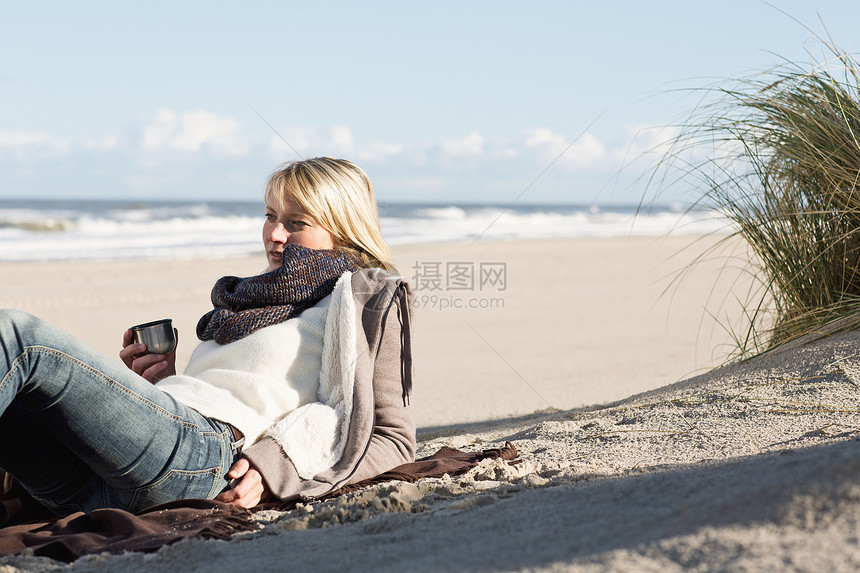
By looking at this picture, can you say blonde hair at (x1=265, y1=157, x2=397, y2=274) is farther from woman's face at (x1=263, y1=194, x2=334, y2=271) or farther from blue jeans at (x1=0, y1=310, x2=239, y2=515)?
blue jeans at (x1=0, y1=310, x2=239, y2=515)

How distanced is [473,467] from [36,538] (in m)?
1.38

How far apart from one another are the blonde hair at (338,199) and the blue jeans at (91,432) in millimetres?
904

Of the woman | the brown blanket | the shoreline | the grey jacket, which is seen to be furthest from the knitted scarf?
the shoreline

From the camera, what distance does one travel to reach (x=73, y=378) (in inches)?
77.7

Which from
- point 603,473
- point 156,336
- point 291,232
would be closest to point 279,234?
point 291,232

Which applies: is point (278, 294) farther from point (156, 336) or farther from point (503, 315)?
point (503, 315)

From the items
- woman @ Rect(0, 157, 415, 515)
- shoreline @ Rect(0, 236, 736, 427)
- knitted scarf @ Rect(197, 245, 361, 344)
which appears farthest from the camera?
shoreline @ Rect(0, 236, 736, 427)

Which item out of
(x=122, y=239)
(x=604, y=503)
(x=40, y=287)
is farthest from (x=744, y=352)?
(x=122, y=239)

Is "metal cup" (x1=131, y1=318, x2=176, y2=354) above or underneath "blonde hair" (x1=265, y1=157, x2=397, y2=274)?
underneath

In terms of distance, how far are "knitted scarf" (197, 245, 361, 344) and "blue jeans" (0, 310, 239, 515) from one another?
0.38 m

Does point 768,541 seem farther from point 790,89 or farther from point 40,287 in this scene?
point 40,287

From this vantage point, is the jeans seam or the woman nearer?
→ the jeans seam

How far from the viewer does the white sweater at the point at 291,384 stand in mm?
2346

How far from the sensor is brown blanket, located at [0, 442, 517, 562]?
6.21 ft
